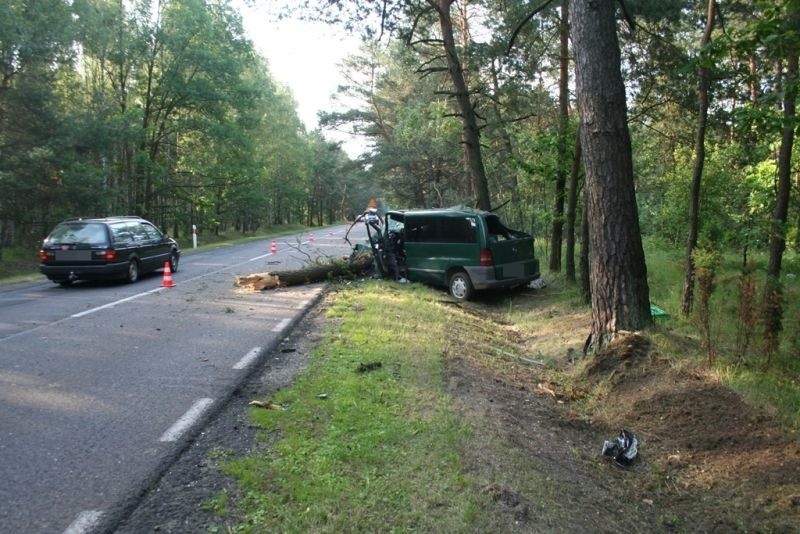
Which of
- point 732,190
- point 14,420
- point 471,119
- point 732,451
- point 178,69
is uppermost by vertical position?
point 178,69

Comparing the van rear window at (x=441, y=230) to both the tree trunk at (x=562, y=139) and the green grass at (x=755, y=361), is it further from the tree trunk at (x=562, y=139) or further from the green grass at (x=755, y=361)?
the green grass at (x=755, y=361)

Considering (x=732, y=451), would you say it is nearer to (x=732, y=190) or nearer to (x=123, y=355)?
(x=123, y=355)

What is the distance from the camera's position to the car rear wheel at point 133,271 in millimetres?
14453

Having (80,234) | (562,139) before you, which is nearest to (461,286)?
(562,139)

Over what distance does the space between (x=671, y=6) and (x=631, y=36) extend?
3.66 ft

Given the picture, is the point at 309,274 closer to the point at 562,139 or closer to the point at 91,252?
the point at 91,252

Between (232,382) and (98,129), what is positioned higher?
(98,129)

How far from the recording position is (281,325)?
9.19m

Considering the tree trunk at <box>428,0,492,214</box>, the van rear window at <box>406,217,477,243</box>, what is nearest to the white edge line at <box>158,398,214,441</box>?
the van rear window at <box>406,217,477,243</box>

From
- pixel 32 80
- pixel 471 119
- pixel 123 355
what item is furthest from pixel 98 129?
pixel 123 355

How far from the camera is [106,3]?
98.0ft

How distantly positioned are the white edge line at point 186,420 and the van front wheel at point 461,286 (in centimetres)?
793

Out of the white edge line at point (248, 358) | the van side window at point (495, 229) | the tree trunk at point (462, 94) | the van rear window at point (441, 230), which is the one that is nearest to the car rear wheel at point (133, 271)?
the van rear window at point (441, 230)

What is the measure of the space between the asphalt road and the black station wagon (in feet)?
3.85
